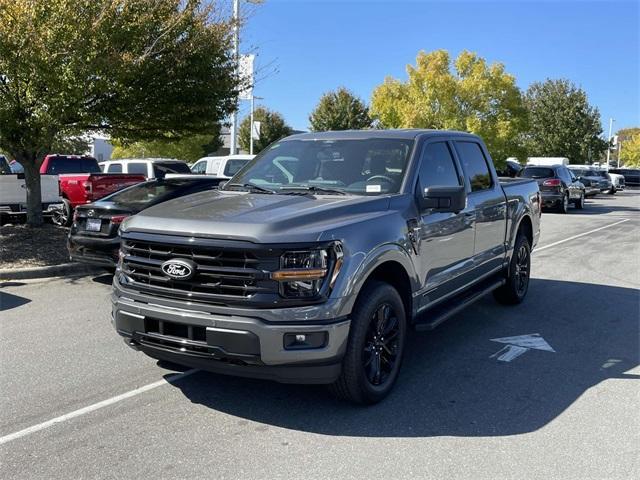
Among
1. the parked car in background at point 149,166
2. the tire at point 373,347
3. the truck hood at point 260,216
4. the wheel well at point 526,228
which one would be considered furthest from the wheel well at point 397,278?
the parked car in background at point 149,166

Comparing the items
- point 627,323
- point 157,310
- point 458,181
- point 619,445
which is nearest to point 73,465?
point 157,310

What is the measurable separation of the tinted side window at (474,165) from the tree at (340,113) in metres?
43.8

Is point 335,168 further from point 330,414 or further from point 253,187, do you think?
point 330,414

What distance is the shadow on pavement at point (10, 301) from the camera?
23.5 ft

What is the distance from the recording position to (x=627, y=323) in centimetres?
664

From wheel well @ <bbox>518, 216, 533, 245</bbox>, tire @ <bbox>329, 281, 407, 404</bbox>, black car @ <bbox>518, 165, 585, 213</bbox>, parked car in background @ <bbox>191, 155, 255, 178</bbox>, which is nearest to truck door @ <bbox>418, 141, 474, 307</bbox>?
tire @ <bbox>329, 281, 407, 404</bbox>

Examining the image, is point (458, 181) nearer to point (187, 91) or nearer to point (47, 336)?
point (47, 336)

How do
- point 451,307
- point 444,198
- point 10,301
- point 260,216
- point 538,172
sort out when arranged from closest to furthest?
point 260,216
point 444,198
point 451,307
point 10,301
point 538,172

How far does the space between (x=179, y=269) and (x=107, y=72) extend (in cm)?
624

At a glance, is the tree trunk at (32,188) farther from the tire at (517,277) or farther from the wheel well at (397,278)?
the wheel well at (397,278)

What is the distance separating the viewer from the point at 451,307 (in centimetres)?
529

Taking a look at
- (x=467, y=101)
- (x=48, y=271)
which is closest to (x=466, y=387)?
(x=48, y=271)

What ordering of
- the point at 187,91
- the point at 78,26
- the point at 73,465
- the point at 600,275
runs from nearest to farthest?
1. the point at 73,465
2. the point at 78,26
3. the point at 600,275
4. the point at 187,91

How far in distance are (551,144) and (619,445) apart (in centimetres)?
4933
